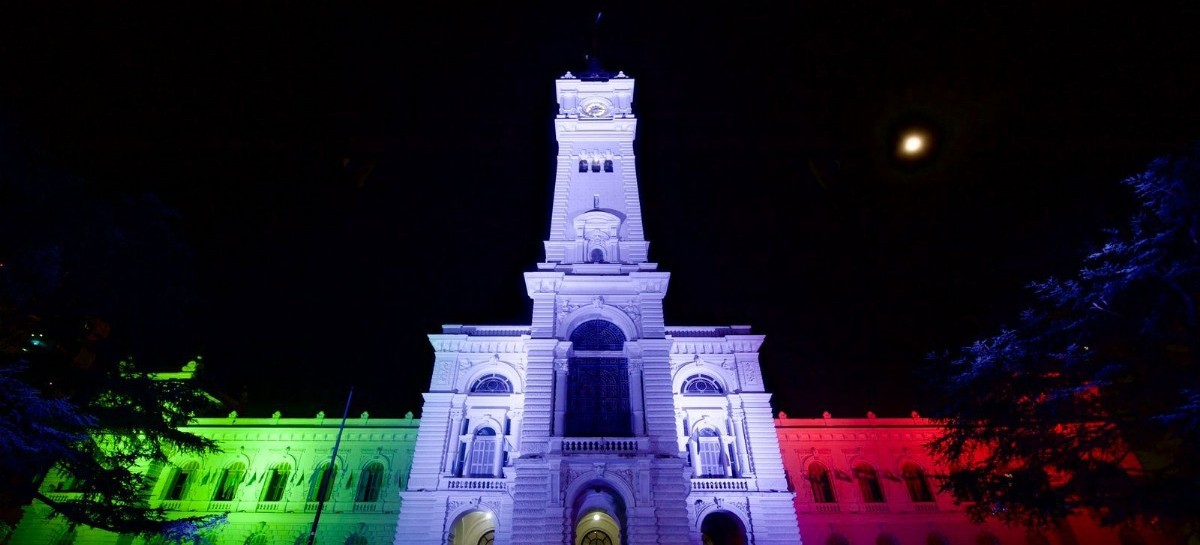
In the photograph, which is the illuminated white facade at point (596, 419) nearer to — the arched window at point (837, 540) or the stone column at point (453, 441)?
the stone column at point (453, 441)

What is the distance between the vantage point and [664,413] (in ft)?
75.4

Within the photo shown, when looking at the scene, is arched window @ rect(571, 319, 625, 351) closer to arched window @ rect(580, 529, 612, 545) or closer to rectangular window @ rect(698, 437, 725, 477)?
rectangular window @ rect(698, 437, 725, 477)

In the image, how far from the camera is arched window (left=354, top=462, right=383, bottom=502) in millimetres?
28859

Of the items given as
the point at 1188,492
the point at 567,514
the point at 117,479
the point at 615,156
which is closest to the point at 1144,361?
the point at 1188,492

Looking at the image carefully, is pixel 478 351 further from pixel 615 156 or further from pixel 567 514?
pixel 615 156

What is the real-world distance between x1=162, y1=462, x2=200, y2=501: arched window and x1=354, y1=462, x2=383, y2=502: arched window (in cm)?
925

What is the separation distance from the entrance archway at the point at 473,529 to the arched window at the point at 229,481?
1353cm

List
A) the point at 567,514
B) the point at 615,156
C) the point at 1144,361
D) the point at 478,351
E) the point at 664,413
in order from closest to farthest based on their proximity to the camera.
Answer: the point at 1144,361 < the point at 567,514 < the point at 664,413 < the point at 478,351 < the point at 615,156

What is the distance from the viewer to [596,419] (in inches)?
919

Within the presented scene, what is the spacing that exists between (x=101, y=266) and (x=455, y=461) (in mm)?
15257

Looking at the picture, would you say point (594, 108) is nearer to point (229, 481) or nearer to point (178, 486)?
point (229, 481)

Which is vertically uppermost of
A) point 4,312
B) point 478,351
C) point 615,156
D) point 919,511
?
point 615,156

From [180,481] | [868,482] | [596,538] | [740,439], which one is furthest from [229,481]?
[868,482]

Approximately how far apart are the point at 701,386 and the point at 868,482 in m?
10.8
